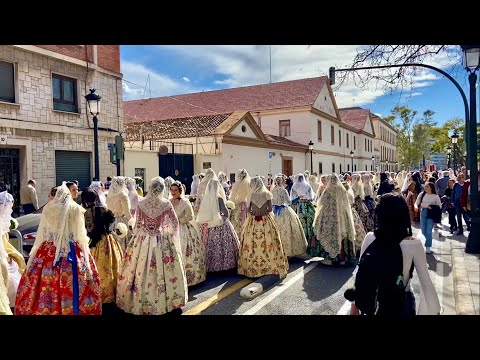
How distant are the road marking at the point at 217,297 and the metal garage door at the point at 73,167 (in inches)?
340

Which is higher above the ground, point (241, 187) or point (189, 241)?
point (241, 187)

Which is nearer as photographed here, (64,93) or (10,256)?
(10,256)

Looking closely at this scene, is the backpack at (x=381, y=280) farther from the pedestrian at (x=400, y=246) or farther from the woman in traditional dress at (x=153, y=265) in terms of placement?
the woman in traditional dress at (x=153, y=265)

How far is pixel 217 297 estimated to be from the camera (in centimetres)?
510

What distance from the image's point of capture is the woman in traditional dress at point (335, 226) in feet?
21.7

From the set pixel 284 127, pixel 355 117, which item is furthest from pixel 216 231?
pixel 355 117

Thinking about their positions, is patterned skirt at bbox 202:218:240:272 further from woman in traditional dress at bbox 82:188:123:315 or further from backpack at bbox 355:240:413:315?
backpack at bbox 355:240:413:315

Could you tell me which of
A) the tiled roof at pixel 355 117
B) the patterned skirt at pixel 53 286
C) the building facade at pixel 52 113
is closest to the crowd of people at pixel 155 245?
the patterned skirt at pixel 53 286

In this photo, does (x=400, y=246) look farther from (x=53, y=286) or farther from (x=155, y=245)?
(x=53, y=286)

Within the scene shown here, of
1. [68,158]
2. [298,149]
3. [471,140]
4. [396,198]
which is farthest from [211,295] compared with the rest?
[298,149]

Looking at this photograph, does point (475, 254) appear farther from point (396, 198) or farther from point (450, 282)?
point (396, 198)

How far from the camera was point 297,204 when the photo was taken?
813cm

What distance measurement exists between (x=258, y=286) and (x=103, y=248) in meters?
2.10

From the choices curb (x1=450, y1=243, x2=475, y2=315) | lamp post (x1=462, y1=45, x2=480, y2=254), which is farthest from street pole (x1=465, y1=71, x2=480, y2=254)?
curb (x1=450, y1=243, x2=475, y2=315)
